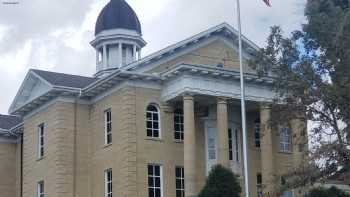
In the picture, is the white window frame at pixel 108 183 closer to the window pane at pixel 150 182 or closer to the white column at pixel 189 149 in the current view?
the window pane at pixel 150 182

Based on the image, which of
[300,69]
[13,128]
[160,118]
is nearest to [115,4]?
[13,128]

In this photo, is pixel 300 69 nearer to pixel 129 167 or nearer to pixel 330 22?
pixel 330 22

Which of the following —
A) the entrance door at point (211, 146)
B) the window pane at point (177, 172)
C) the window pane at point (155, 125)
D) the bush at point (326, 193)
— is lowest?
the bush at point (326, 193)

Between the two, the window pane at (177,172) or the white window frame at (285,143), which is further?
the white window frame at (285,143)

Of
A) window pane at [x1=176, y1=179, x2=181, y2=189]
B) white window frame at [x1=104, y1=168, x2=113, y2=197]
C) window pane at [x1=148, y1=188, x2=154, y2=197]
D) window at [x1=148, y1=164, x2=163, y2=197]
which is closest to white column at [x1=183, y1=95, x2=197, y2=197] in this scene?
window pane at [x1=176, y1=179, x2=181, y2=189]

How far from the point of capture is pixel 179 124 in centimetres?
4209

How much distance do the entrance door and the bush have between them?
18.4 ft

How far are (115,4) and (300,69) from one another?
31558mm

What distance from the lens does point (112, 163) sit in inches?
1624

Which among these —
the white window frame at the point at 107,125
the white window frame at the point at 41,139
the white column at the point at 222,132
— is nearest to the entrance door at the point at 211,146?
the white column at the point at 222,132

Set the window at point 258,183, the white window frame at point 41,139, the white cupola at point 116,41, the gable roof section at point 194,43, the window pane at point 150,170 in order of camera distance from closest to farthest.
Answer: the window pane at point 150,170 < the gable roof section at point 194,43 < the window at point 258,183 < the white window frame at point 41,139 < the white cupola at point 116,41

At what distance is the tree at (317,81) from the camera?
93.8ft

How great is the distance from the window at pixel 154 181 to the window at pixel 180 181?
1.02m

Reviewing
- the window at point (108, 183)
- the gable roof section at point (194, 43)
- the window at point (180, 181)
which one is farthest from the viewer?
the window at point (108, 183)
